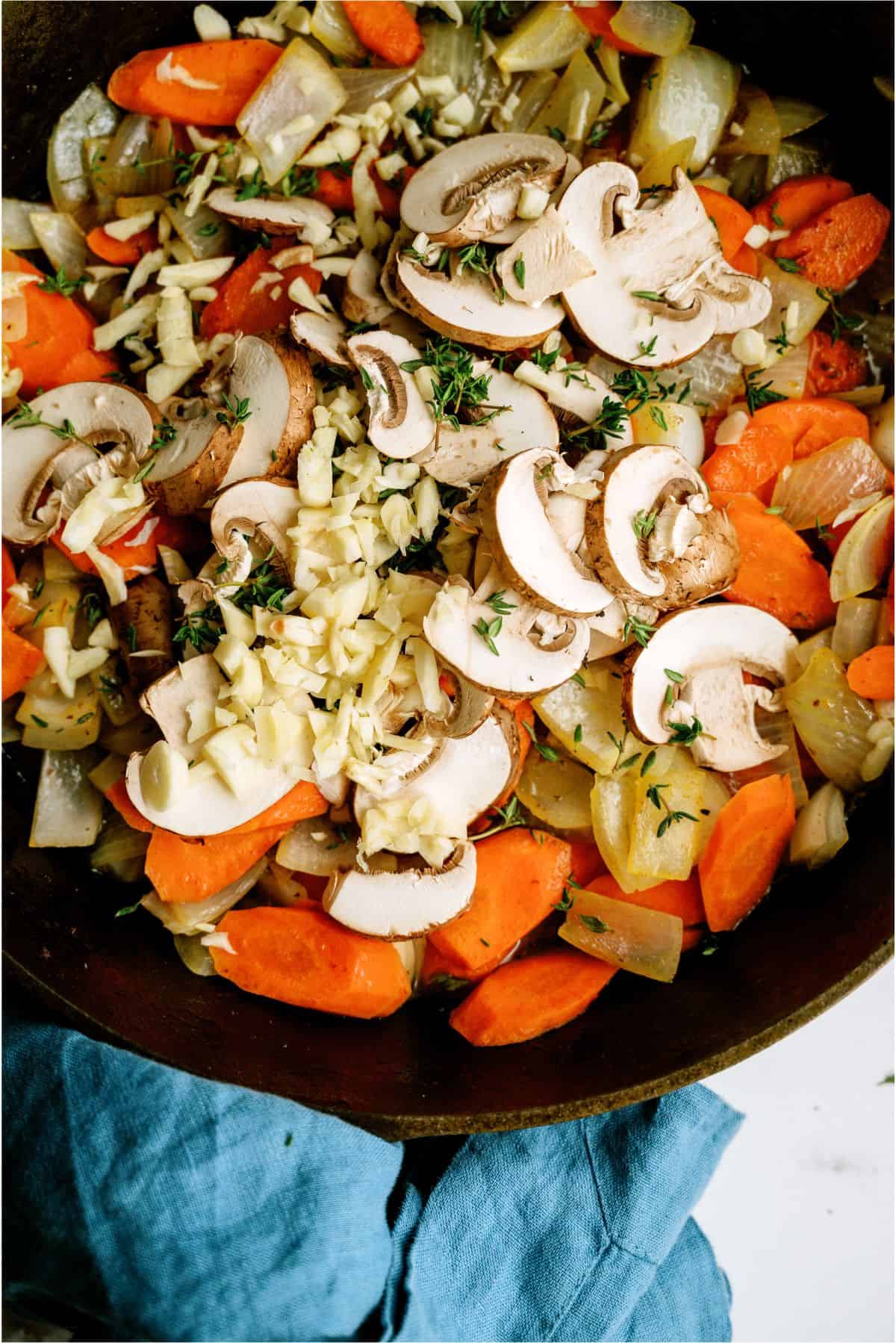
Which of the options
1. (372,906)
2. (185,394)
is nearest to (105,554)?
(185,394)

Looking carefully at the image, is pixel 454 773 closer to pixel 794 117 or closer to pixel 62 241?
pixel 62 241

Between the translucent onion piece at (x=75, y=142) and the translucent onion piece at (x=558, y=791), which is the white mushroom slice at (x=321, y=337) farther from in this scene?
the translucent onion piece at (x=558, y=791)

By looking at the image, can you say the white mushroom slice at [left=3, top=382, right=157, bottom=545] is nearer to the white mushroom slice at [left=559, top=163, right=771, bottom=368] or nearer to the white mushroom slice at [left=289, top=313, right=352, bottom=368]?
the white mushroom slice at [left=289, top=313, right=352, bottom=368]

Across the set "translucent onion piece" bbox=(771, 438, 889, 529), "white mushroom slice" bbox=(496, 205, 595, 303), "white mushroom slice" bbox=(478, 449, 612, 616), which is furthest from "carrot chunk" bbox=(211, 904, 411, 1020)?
"white mushroom slice" bbox=(496, 205, 595, 303)

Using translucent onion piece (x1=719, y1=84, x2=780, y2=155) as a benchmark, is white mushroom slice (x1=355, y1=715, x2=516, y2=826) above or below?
below

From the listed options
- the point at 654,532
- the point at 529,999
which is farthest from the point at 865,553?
the point at 529,999
